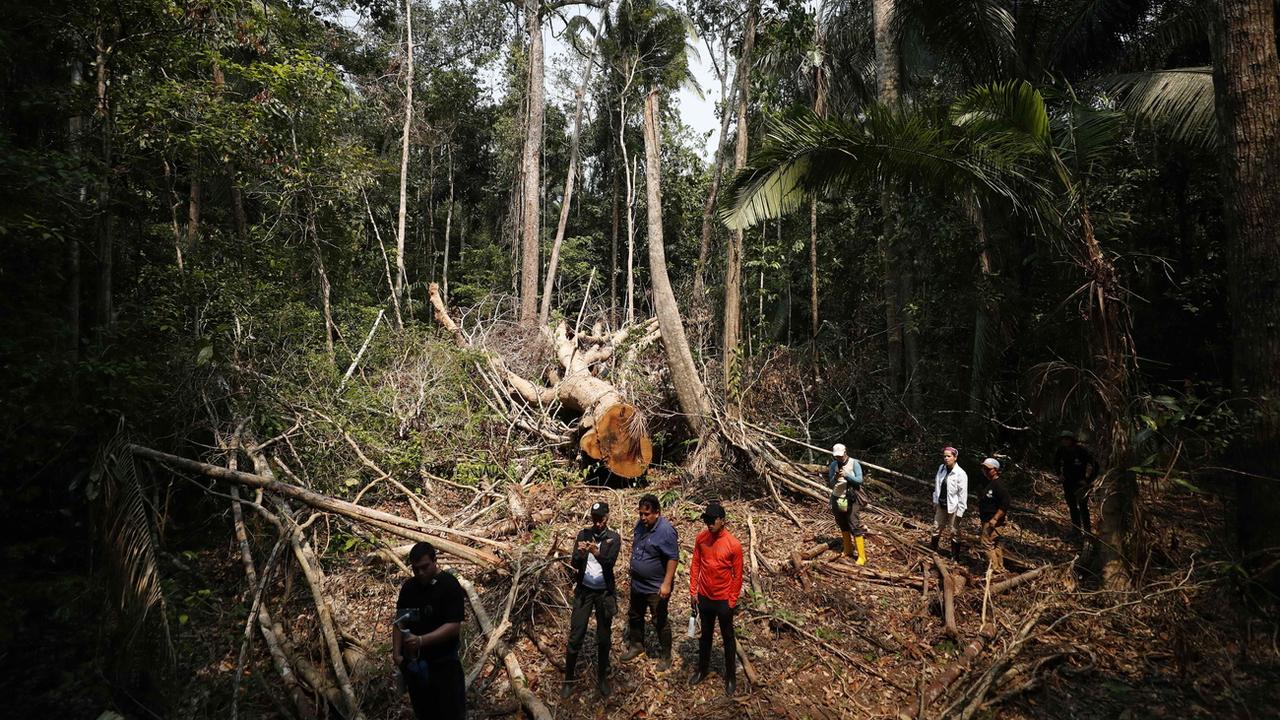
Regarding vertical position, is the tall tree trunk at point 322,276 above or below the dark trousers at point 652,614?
above

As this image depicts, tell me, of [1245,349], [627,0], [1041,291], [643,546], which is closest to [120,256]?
[643,546]

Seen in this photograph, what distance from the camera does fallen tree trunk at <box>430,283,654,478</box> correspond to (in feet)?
31.1

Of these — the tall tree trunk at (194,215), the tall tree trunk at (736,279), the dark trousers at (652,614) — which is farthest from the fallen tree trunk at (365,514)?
the tall tree trunk at (736,279)

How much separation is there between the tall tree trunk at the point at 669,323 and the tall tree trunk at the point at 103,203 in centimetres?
684

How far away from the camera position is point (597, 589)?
4.90 m

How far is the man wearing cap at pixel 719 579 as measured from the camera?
4.84m

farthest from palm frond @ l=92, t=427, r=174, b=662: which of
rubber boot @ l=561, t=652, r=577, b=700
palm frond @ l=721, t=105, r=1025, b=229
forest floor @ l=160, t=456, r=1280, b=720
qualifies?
palm frond @ l=721, t=105, r=1025, b=229

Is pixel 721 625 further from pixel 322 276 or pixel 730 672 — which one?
pixel 322 276

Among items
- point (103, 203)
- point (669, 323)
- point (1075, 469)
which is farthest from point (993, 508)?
point (103, 203)

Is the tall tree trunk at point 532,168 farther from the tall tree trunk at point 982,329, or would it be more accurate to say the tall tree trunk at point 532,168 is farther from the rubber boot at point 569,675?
the rubber boot at point 569,675

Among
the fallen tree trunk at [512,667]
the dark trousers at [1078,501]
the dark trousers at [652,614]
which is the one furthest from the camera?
the dark trousers at [1078,501]

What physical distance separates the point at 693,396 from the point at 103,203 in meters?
7.80

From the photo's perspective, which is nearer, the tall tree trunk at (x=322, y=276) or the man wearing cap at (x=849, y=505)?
the man wearing cap at (x=849, y=505)

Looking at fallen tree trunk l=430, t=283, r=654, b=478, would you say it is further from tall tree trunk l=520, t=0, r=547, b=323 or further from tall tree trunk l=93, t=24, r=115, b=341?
tall tree trunk l=93, t=24, r=115, b=341
